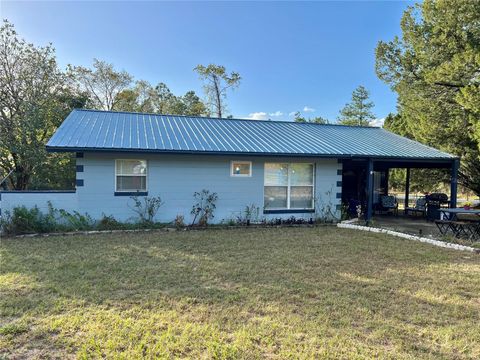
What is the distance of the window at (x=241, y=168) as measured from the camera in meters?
10.9

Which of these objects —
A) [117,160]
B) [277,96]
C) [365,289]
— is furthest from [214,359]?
[277,96]

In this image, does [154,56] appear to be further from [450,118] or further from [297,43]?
[450,118]

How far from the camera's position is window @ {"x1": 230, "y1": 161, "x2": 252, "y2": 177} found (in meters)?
10.9

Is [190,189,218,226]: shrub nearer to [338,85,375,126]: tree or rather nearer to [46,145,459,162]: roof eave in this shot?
[46,145,459,162]: roof eave

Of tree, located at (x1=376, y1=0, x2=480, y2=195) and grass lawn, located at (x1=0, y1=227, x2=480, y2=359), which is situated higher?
tree, located at (x1=376, y1=0, x2=480, y2=195)

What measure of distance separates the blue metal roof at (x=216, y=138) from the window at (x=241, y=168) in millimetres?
594

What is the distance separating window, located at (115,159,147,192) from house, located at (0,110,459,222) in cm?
3

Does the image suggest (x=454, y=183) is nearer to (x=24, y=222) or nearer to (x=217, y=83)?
(x=24, y=222)

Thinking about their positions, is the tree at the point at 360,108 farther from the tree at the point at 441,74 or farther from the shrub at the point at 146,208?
the shrub at the point at 146,208

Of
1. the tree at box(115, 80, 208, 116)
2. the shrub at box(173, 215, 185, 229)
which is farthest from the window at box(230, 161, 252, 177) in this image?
the tree at box(115, 80, 208, 116)

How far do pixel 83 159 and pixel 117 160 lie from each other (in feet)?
3.01

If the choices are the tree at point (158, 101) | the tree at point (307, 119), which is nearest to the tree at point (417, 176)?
the tree at point (307, 119)

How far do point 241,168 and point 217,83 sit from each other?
22881 mm

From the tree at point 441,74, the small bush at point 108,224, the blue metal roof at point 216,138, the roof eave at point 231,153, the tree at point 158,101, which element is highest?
the tree at point 158,101
